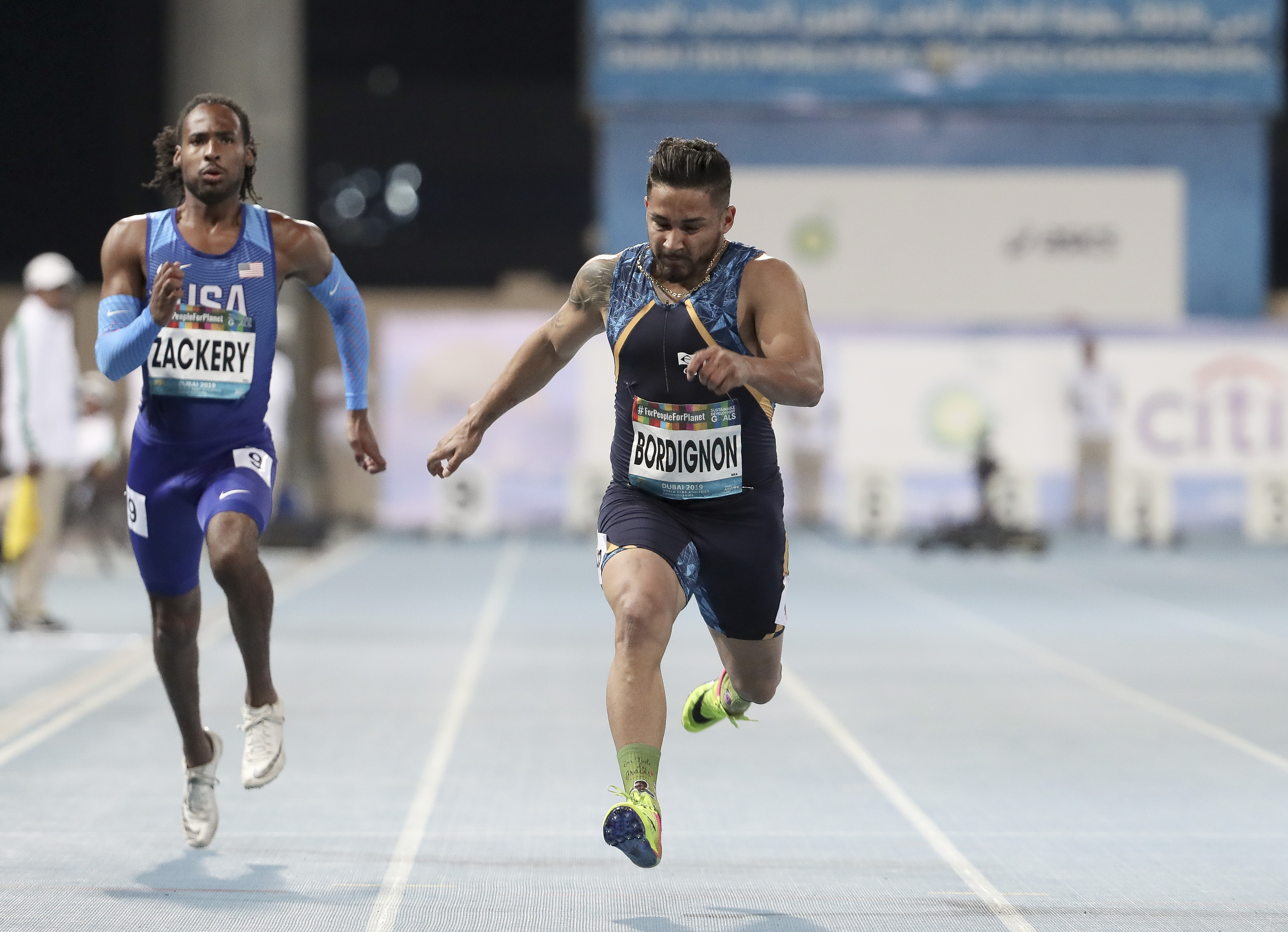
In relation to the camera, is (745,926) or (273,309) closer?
(745,926)

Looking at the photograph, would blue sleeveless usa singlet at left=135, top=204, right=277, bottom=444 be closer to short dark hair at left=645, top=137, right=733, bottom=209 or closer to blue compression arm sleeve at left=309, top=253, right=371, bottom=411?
blue compression arm sleeve at left=309, top=253, right=371, bottom=411

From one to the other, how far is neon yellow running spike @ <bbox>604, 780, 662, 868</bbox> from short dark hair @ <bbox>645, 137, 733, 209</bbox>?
145 centimetres

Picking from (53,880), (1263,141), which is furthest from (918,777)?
(1263,141)

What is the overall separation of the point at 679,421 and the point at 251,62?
15337 mm

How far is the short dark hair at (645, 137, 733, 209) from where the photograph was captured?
3938mm

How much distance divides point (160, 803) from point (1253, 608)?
8.96 meters

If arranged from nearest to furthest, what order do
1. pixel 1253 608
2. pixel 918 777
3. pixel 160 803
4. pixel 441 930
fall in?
pixel 441 930 < pixel 160 803 < pixel 918 777 < pixel 1253 608

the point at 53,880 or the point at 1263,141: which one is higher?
the point at 1263,141

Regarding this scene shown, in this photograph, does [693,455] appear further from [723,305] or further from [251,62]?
[251,62]

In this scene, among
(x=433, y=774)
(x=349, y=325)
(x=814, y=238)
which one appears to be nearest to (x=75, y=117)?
(x=814, y=238)

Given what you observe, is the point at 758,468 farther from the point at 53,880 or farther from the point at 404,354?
the point at 404,354

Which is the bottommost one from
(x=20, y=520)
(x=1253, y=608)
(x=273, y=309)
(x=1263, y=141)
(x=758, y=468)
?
(x=1253, y=608)

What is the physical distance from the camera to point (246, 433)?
15.1 feet

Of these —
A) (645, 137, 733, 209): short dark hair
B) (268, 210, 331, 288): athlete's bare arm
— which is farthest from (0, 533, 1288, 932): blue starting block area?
(645, 137, 733, 209): short dark hair
